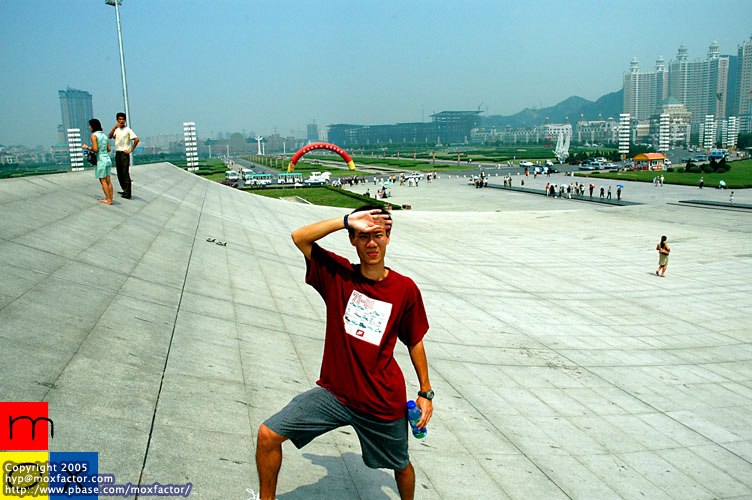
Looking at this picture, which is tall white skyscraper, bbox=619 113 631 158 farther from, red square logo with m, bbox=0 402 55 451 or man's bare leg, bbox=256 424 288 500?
red square logo with m, bbox=0 402 55 451

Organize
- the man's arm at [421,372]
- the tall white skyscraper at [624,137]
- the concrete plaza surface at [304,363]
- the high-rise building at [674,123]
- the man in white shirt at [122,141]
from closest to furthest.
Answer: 1. the man's arm at [421,372]
2. the concrete plaza surface at [304,363]
3. the man in white shirt at [122,141]
4. the tall white skyscraper at [624,137]
5. the high-rise building at [674,123]

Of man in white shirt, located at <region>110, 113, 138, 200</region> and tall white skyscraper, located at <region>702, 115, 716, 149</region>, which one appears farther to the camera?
tall white skyscraper, located at <region>702, 115, 716, 149</region>

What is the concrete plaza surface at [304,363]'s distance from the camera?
3.66 meters

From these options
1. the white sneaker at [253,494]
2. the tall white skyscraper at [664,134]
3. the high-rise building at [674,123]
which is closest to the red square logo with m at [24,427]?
the white sneaker at [253,494]

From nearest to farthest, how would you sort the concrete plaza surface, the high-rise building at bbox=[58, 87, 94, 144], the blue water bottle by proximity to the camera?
the blue water bottle < the concrete plaza surface < the high-rise building at bbox=[58, 87, 94, 144]

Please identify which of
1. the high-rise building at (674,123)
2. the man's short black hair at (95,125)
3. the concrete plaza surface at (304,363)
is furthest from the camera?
the high-rise building at (674,123)

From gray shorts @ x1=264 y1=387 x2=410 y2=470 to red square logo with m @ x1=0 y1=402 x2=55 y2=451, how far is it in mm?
1333

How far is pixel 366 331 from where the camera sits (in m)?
3.02

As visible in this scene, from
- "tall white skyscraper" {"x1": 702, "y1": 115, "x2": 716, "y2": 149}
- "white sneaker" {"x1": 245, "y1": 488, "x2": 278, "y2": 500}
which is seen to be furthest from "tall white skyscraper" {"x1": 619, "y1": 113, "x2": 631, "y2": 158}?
"white sneaker" {"x1": 245, "y1": 488, "x2": 278, "y2": 500}

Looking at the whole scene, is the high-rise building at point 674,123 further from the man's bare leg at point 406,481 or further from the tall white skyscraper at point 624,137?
the man's bare leg at point 406,481

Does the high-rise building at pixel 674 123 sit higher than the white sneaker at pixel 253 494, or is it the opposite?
the high-rise building at pixel 674 123

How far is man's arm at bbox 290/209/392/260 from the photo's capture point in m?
3.03

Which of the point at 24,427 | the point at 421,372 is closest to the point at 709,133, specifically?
the point at 421,372

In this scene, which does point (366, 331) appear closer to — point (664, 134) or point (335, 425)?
point (335, 425)
